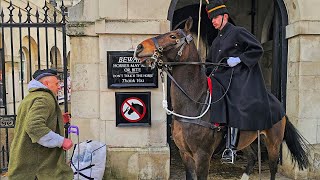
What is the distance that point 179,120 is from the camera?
11.6 feet

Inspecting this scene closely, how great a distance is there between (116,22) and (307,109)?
3.52 m

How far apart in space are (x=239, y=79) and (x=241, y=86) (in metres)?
0.09

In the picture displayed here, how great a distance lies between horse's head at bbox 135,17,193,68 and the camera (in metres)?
3.23

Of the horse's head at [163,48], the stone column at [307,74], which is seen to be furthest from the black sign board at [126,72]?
the stone column at [307,74]

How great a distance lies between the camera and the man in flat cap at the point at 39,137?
3031 millimetres

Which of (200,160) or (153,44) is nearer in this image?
(153,44)

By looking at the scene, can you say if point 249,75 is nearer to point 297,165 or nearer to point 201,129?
point 201,129

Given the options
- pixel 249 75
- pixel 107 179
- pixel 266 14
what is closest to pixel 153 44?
pixel 249 75

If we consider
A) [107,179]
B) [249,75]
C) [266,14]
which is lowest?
[107,179]

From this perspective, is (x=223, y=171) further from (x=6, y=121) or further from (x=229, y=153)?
(x=6, y=121)

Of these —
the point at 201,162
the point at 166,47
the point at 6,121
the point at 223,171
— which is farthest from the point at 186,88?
the point at 6,121

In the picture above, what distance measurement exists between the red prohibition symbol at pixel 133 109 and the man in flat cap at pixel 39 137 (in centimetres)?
183

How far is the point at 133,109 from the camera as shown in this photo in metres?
5.13

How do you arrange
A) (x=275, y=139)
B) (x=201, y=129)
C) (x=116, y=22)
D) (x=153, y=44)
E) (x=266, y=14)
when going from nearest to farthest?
(x=153, y=44), (x=201, y=129), (x=275, y=139), (x=116, y=22), (x=266, y=14)
